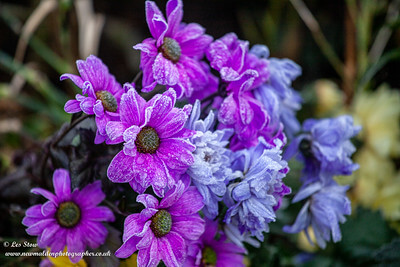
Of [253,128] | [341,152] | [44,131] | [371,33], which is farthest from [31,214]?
[371,33]

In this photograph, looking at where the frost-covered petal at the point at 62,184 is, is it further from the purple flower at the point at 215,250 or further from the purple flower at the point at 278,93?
the purple flower at the point at 278,93

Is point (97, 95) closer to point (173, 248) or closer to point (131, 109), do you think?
point (131, 109)

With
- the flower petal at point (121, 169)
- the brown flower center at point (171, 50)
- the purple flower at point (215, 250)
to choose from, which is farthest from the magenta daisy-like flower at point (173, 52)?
the purple flower at point (215, 250)

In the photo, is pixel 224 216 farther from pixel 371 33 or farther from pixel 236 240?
pixel 371 33

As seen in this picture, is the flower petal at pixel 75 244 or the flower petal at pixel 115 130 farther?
the flower petal at pixel 75 244

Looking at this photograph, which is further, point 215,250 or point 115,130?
point 215,250

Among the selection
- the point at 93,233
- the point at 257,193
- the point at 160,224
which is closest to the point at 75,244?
the point at 93,233

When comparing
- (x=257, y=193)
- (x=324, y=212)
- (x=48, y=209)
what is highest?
(x=48, y=209)
